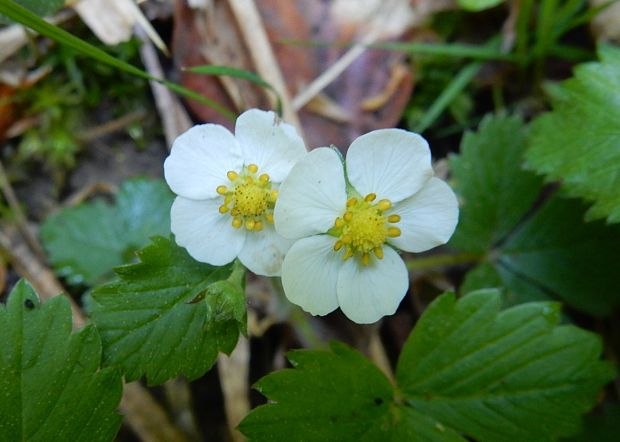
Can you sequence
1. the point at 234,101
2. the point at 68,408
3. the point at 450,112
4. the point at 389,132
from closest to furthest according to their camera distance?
the point at 389,132 → the point at 68,408 → the point at 234,101 → the point at 450,112

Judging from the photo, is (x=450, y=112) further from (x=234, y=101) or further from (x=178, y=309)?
(x=178, y=309)

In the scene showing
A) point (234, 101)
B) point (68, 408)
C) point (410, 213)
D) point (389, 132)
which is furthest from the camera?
point (234, 101)

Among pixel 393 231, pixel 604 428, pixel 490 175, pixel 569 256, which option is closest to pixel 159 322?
pixel 393 231

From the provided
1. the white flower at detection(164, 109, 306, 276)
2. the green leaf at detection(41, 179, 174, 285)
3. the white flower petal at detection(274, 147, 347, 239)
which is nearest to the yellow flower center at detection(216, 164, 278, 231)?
the white flower at detection(164, 109, 306, 276)

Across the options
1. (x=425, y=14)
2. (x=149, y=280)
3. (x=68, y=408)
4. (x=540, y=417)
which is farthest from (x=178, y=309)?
(x=425, y=14)

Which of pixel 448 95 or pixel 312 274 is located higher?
pixel 312 274

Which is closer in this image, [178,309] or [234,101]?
[178,309]

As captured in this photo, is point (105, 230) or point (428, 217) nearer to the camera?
point (428, 217)

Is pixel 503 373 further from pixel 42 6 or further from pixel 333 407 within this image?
pixel 42 6

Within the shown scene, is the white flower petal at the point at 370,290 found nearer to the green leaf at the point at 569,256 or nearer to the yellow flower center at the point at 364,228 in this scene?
the yellow flower center at the point at 364,228
